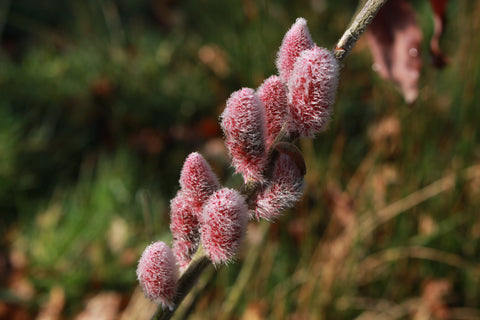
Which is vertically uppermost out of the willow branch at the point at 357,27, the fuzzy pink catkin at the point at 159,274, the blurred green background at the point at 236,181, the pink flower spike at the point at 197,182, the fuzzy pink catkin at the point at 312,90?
the blurred green background at the point at 236,181

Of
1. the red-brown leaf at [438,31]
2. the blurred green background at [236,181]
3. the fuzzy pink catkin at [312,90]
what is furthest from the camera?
the blurred green background at [236,181]

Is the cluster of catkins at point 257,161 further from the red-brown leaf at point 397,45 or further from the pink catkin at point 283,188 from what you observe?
the red-brown leaf at point 397,45

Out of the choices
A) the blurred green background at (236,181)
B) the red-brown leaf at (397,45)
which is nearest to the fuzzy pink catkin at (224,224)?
the red-brown leaf at (397,45)

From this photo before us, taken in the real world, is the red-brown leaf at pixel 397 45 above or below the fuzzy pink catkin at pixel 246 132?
above

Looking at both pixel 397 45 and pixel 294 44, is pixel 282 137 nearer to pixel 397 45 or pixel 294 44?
pixel 294 44

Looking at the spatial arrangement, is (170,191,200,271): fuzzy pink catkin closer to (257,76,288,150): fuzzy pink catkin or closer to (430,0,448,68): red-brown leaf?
(257,76,288,150): fuzzy pink catkin

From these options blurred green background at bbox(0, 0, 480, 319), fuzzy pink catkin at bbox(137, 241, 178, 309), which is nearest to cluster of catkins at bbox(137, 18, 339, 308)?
fuzzy pink catkin at bbox(137, 241, 178, 309)

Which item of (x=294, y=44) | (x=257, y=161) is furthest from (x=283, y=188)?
(x=294, y=44)
